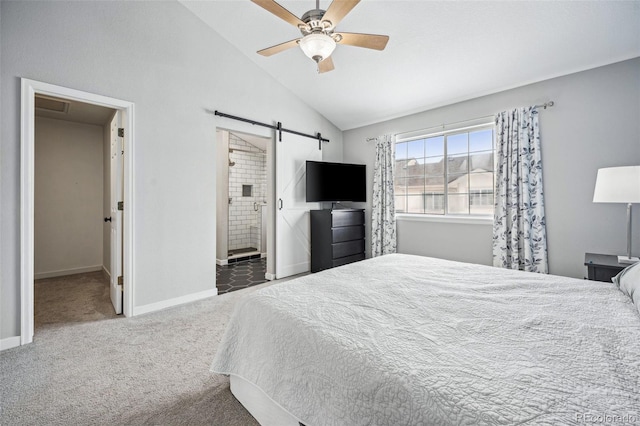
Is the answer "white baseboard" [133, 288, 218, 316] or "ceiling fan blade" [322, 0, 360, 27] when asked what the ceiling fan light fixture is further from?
"white baseboard" [133, 288, 218, 316]

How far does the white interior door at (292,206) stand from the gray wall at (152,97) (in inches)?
28.4

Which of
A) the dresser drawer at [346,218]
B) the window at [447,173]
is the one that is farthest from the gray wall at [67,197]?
the window at [447,173]

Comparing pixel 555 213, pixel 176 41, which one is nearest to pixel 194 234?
pixel 176 41

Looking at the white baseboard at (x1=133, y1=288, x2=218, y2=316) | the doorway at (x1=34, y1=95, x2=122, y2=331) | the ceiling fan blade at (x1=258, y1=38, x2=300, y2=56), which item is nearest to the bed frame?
the white baseboard at (x1=133, y1=288, x2=218, y2=316)

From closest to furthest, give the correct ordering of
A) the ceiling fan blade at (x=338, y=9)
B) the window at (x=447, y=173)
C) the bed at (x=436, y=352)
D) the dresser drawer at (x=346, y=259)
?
1. the bed at (x=436, y=352)
2. the ceiling fan blade at (x=338, y=9)
3. the window at (x=447, y=173)
4. the dresser drawer at (x=346, y=259)

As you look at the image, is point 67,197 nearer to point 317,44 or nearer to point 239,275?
point 239,275

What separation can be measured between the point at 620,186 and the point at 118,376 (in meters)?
3.96

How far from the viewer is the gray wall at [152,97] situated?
2201mm

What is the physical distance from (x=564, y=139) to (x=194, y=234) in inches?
166

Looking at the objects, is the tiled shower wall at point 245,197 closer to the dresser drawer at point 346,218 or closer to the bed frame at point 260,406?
the dresser drawer at point 346,218

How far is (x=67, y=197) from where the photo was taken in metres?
4.38

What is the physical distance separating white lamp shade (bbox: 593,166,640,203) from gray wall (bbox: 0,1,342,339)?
148 inches

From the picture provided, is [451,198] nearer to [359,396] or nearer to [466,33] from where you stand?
[466,33]

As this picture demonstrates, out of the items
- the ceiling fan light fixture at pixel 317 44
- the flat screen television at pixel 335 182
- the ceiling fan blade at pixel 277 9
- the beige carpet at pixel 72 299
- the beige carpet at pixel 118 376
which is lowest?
the beige carpet at pixel 118 376
